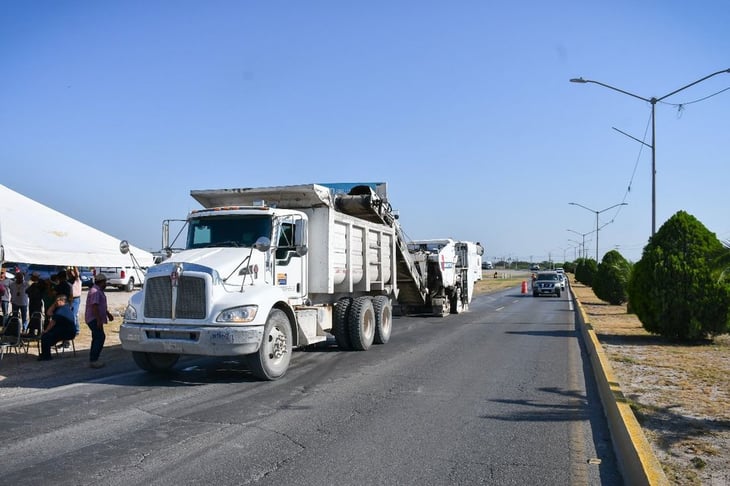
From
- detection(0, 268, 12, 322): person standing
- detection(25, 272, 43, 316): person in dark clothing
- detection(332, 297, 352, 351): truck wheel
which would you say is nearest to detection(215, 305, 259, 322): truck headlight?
detection(332, 297, 352, 351): truck wheel

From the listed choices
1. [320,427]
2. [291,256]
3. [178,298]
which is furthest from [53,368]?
[320,427]

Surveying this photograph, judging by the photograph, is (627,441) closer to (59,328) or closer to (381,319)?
(381,319)

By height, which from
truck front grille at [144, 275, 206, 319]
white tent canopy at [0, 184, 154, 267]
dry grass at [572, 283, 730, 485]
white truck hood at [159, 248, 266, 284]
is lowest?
dry grass at [572, 283, 730, 485]

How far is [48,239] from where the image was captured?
12.9 meters

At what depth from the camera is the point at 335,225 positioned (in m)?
12.4

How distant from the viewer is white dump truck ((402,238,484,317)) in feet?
71.5

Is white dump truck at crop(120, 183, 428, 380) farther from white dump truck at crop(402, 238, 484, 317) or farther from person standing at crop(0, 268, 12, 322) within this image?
person standing at crop(0, 268, 12, 322)

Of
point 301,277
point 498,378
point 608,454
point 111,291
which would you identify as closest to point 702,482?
point 608,454

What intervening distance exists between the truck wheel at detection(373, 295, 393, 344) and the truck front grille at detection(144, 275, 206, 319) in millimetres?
5636

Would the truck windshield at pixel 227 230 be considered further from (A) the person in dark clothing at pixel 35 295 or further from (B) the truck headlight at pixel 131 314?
(A) the person in dark clothing at pixel 35 295

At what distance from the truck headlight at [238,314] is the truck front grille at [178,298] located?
0.32m

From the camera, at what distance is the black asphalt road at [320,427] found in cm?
546

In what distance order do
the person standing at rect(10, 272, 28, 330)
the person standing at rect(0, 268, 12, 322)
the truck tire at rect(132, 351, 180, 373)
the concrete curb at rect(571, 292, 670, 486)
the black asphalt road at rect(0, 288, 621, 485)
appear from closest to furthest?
1. the concrete curb at rect(571, 292, 670, 486)
2. the black asphalt road at rect(0, 288, 621, 485)
3. the truck tire at rect(132, 351, 180, 373)
4. the person standing at rect(10, 272, 28, 330)
5. the person standing at rect(0, 268, 12, 322)

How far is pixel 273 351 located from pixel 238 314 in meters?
0.97
